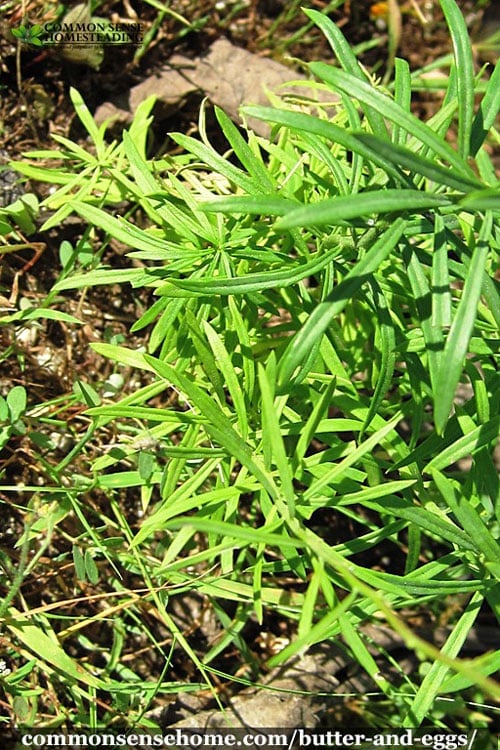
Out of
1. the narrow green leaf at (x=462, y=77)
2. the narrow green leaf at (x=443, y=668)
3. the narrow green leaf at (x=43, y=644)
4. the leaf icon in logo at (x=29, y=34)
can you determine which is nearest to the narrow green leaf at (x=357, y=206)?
the narrow green leaf at (x=462, y=77)

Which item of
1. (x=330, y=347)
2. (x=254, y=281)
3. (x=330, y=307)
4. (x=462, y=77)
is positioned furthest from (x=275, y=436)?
(x=462, y=77)

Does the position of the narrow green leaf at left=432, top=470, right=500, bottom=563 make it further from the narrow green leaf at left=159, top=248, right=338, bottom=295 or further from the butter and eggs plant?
the narrow green leaf at left=159, top=248, right=338, bottom=295

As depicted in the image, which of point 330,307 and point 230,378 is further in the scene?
point 230,378

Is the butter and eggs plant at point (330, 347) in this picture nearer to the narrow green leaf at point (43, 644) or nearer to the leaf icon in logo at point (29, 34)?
the narrow green leaf at point (43, 644)

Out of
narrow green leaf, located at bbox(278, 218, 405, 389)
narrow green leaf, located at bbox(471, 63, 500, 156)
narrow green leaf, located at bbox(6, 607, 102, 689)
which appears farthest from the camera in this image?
narrow green leaf, located at bbox(6, 607, 102, 689)

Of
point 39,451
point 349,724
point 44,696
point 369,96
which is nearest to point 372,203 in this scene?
point 369,96

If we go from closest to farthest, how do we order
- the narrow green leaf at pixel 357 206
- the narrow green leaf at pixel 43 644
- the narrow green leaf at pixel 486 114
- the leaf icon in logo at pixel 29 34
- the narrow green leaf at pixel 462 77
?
the narrow green leaf at pixel 357 206, the narrow green leaf at pixel 462 77, the narrow green leaf at pixel 486 114, the narrow green leaf at pixel 43 644, the leaf icon in logo at pixel 29 34

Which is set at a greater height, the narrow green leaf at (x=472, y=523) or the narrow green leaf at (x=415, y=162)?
the narrow green leaf at (x=415, y=162)

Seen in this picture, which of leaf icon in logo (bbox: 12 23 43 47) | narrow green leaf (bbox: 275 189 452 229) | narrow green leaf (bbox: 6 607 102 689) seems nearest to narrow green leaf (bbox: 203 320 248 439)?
narrow green leaf (bbox: 275 189 452 229)

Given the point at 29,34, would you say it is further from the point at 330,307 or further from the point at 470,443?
the point at 470,443

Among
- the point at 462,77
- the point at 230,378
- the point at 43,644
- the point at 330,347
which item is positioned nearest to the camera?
the point at 462,77
